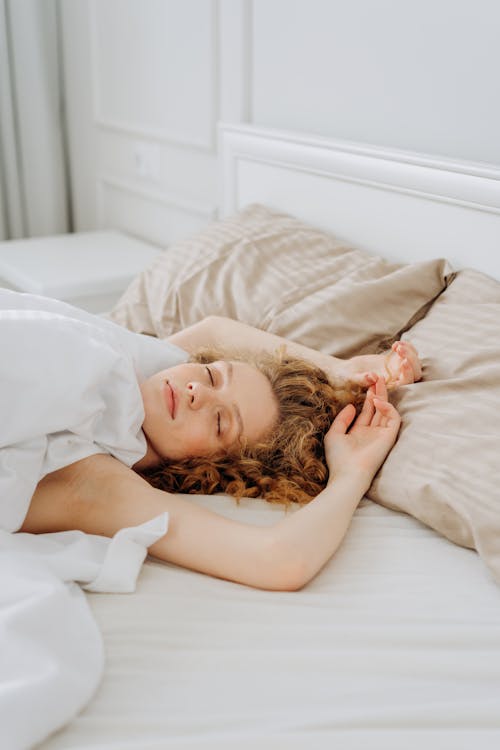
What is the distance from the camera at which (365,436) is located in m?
1.25

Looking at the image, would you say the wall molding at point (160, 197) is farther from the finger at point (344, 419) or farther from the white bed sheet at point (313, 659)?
the white bed sheet at point (313, 659)

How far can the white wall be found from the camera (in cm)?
156

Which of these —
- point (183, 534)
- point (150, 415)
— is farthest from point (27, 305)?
point (183, 534)

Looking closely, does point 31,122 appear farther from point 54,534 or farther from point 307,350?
point 54,534

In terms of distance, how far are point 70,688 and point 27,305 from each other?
669mm

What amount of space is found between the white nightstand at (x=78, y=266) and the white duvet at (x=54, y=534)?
0.94 metres

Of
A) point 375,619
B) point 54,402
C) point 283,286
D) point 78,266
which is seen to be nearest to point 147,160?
point 78,266

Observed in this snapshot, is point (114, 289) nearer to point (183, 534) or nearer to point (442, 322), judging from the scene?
point (442, 322)

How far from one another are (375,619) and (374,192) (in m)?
1.02

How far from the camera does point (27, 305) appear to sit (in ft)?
4.18

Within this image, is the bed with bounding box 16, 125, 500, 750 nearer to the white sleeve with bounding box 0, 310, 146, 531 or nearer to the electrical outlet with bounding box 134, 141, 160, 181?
the white sleeve with bounding box 0, 310, 146, 531

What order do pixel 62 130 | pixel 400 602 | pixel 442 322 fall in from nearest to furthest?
1. pixel 400 602
2. pixel 442 322
3. pixel 62 130

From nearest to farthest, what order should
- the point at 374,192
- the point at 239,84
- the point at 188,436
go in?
the point at 188,436 → the point at 374,192 → the point at 239,84

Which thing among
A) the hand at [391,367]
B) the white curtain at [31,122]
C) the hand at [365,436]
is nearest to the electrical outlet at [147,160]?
the white curtain at [31,122]
